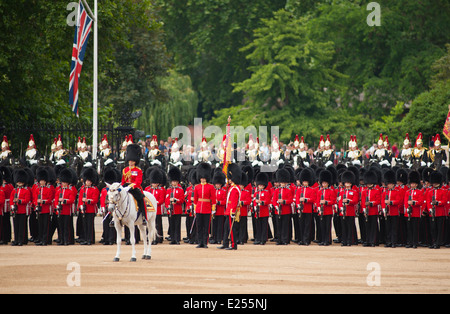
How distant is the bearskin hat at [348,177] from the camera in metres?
18.9

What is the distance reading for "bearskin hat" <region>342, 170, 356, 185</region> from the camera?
1891 centimetres

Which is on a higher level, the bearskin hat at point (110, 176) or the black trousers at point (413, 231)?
the bearskin hat at point (110, 176)

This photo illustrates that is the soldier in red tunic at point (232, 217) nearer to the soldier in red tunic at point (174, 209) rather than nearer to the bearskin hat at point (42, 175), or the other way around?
the soldier in red tunic at point (174, 209)

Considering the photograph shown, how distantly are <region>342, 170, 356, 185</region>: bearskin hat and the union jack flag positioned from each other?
10119 mm

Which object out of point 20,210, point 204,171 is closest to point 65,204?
point 20,210

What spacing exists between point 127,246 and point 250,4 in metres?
33.3

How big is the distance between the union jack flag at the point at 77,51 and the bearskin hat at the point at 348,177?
1012 centimetres

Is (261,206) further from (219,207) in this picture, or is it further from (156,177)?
(156,177)

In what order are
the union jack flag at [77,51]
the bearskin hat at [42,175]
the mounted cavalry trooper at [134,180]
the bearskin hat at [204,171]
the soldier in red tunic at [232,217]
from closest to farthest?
the mounted cavalry trooper at [134,180] → the soldier in red tunic at [232,217] → the bearskin hat at [204,171] → the bearskin hat at [42,175] → the union jack flag at [77,51]

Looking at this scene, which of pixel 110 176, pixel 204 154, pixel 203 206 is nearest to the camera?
pixel 203 206

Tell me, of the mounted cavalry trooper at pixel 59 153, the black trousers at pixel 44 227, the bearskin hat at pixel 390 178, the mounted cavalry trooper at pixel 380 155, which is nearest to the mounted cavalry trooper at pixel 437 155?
the mounted cavalry trooper at pixel 380 155

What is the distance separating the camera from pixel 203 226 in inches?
696

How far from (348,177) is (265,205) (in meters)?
1.85

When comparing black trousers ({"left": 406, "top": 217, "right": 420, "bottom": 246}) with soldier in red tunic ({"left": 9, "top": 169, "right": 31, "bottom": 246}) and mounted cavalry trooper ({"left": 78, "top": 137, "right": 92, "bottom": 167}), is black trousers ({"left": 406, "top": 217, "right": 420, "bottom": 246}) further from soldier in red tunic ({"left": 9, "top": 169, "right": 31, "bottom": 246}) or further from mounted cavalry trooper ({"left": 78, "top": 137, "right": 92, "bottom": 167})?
mounted cavalry trooper ({"left": 78, "top": 137, "right": 92, "bottom": 167})
